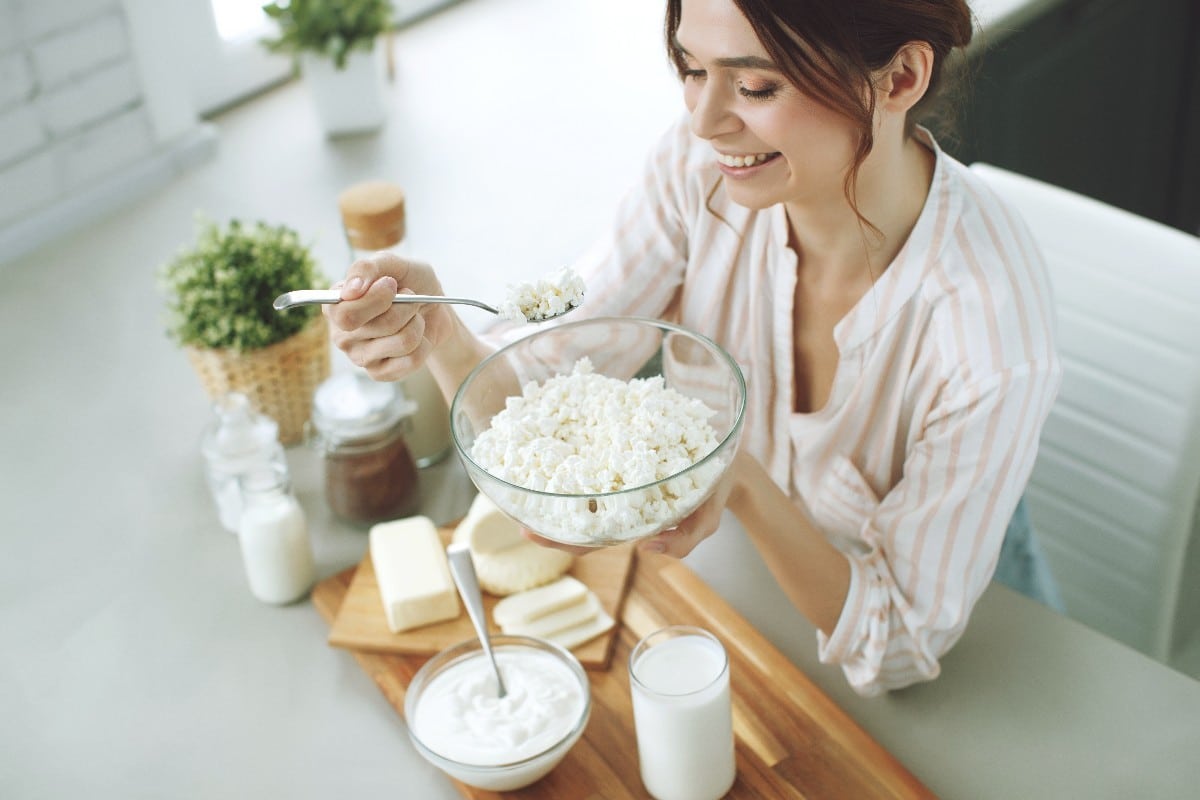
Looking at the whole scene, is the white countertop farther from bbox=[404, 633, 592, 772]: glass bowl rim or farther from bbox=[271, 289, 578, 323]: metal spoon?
bbox=[271, 289, 578, 323]: metal spoon

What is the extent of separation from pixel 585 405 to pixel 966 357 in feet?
1.27

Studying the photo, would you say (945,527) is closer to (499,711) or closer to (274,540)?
(499,711)

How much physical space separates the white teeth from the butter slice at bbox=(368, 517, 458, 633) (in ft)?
1.73

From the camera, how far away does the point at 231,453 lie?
1.45 meters

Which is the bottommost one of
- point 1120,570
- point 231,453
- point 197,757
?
point 1120,570

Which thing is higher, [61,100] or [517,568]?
[61,100]

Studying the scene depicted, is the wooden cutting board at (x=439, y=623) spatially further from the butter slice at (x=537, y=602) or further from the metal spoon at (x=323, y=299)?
the metal spoon at (x=323, y=299)

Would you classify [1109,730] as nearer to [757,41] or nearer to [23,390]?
[757,41]

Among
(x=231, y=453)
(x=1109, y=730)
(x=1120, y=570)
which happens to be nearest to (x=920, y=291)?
(x=1109, y=730)

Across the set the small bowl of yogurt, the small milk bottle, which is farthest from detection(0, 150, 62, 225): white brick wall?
the small bowl of yogurt

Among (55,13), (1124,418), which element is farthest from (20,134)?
(1124,418)

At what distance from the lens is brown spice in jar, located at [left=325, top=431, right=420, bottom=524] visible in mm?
1458

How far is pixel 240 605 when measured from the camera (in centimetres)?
141

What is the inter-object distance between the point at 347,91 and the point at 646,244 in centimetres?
103
